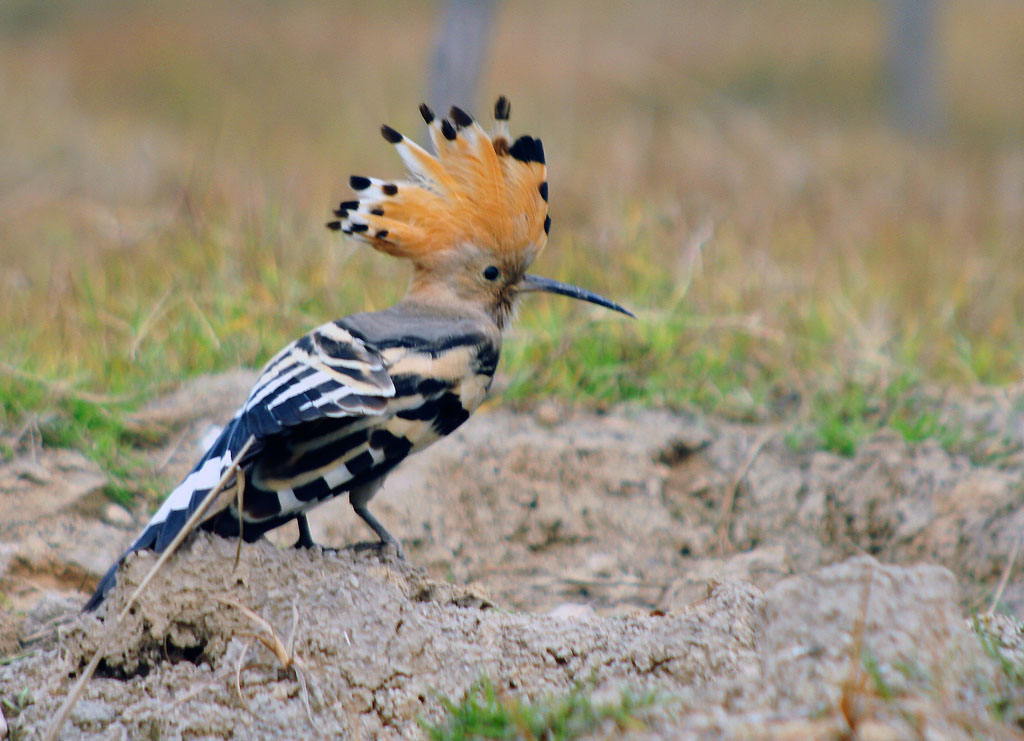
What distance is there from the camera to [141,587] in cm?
203

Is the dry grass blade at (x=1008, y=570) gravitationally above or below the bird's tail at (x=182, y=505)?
below

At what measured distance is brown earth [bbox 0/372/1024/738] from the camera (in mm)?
1727

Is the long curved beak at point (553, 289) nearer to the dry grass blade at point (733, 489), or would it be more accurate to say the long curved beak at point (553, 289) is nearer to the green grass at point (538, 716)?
the dry grass blade at point (733, 489)

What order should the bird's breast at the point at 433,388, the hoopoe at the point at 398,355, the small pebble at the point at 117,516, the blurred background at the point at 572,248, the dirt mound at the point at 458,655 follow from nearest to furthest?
the dirt mound at the point at 458,655 → the hoopoe at the point at 398,355 → the bird's breast at the point at 433,388 → the small pebble at the point at 117,516 → the blurred background at the point at 572,248

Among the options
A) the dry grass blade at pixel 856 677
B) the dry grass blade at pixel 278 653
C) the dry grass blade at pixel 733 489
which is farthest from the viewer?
the dry grass blade at pixel 733 489

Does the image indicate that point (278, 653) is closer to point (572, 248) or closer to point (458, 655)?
point (458, 655)

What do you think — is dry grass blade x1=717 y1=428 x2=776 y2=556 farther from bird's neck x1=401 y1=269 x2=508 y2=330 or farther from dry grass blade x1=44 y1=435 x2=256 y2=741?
dry grass blade x1=44 y1=435 x2=256 y2=741

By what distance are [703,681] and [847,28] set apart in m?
20.5

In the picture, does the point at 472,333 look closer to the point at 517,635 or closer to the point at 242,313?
the point at 517,635

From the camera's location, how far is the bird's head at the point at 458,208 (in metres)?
2.67

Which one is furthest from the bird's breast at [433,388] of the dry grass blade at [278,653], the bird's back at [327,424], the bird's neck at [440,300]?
the dry grass blade at [278,653]

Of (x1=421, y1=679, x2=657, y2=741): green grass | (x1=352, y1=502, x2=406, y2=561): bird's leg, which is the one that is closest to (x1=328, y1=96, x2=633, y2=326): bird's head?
(x1=352, y1=502, x2=406, y2=561): bird's leg

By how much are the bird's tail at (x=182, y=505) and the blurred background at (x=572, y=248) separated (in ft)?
3.57

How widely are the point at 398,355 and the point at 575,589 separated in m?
0.93
